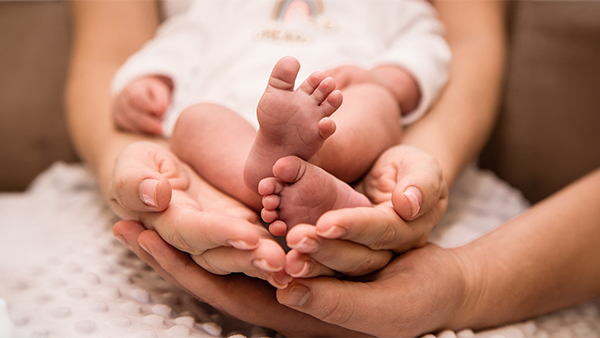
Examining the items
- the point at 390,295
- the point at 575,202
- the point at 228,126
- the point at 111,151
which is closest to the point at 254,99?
the point at 228,126

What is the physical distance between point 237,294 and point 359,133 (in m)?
0.25

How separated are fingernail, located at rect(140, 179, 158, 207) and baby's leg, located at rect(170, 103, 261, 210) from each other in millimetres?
119

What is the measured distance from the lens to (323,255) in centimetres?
43

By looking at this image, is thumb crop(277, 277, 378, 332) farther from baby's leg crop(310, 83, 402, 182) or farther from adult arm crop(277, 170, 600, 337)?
baby's leg crop(310, 83, 402, 182)

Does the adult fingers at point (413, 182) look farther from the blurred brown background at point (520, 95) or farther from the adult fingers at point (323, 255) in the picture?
the blurred brown background at point (520, 95)

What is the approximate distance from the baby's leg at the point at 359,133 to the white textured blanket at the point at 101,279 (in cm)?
22

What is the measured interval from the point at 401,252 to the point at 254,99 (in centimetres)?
36

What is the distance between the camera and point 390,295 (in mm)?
490

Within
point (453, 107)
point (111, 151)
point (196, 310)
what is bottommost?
point (196, 310)

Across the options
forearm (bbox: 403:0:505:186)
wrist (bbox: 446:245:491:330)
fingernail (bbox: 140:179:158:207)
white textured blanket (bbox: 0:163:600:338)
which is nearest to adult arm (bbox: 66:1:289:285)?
fingernail (bbox: 140:179:158:207)

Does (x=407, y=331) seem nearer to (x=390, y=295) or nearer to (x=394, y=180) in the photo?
(x=390, y=295)

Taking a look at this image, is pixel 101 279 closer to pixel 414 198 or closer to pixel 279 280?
pixel 279 280

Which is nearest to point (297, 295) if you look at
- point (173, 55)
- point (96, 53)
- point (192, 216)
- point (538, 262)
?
point (192, 216)

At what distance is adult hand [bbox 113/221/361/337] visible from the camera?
0.51 m
